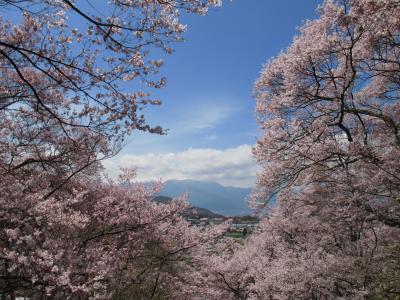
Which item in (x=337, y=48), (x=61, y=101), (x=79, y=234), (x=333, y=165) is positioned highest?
(x=337, y=48)

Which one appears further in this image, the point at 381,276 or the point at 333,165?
the point at 333,165

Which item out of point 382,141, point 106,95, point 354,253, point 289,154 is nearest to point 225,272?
point 354,253

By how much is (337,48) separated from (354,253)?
7492mm

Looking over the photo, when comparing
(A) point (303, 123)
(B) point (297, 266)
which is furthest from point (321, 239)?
(A) point (303, 123)

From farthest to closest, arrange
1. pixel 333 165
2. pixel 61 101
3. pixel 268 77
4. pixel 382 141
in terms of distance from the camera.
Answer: pixel 268 77 < pixel 333 165 < pixel 382 141 < pixel 61 101

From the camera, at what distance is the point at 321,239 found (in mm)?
17062

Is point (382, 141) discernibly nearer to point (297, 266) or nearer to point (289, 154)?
point (289, 154)

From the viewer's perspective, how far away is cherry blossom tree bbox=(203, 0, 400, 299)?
10.2 metres

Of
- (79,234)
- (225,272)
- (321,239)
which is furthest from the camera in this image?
(225,272)

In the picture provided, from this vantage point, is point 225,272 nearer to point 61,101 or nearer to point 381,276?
point 381,276

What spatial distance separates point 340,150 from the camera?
11.3 m

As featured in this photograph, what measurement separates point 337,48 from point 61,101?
7238 millimetres

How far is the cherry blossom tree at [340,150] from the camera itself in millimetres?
10211

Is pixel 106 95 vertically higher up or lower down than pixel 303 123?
lower down
